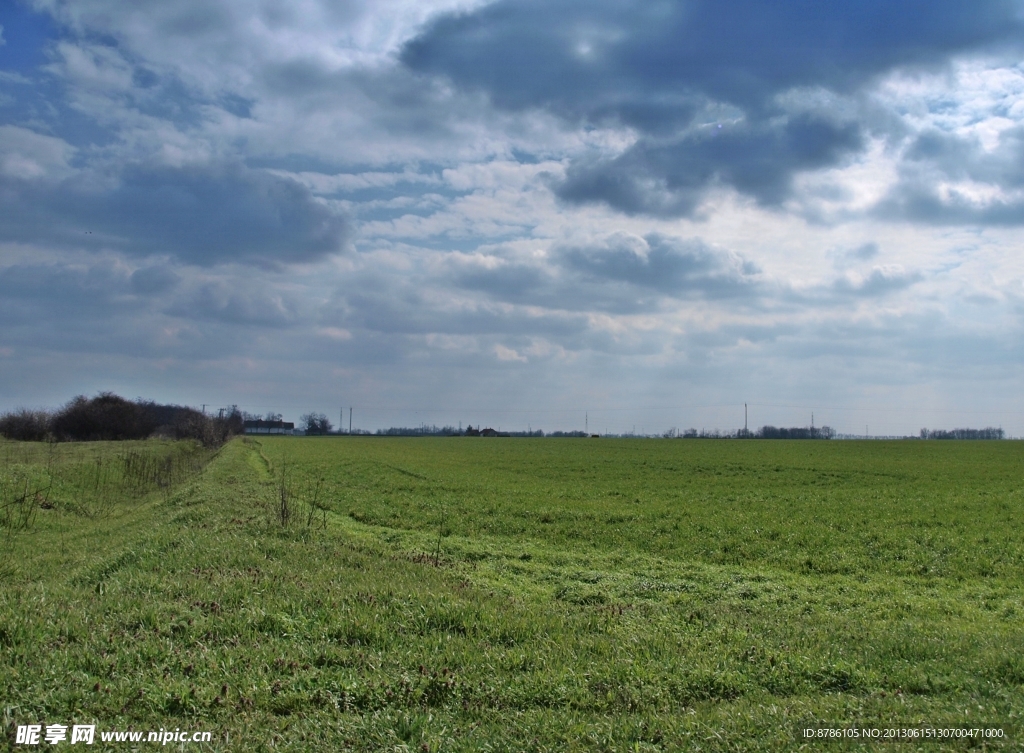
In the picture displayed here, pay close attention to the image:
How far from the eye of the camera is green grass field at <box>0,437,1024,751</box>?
19.3ft

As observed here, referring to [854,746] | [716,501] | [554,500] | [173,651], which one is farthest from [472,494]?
[854,746]

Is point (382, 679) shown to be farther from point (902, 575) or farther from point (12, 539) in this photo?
point (12, 539)

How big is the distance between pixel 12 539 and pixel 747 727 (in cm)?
1957

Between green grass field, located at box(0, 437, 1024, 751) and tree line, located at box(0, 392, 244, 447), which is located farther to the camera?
tree line, located at box(0, 392, 244, 447)

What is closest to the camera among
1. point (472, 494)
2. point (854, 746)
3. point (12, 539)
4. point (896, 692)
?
point (854, 746)

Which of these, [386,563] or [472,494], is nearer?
[386,563]

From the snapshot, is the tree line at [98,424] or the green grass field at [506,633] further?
the tree line at [98,424]

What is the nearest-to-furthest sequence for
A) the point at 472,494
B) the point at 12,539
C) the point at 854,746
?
the point at 854,746
the point at 12,539
the point at 472,494

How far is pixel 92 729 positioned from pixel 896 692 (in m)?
7.16

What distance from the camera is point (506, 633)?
8.38m

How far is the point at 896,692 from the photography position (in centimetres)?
667

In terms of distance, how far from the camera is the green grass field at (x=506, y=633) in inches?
232

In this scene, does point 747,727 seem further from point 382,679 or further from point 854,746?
point 382,679

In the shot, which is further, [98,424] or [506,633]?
[98,424]
